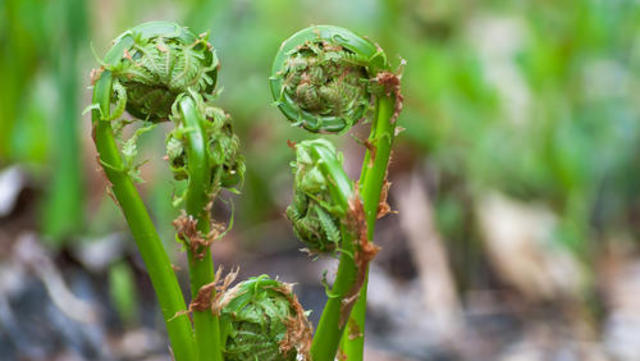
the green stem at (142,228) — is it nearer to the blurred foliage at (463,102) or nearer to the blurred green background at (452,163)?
the blurred green background at (452,163)

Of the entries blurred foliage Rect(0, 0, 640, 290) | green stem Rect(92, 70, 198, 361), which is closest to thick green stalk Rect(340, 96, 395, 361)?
green stem Rect(92, 70, 198, 361)

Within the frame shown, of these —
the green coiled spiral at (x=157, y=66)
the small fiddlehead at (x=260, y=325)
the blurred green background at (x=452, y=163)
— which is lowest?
the blurred green background at (x=452, y=163)

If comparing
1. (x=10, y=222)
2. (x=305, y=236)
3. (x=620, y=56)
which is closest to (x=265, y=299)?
(x=305, y=236)

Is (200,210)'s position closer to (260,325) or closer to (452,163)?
(260,325)

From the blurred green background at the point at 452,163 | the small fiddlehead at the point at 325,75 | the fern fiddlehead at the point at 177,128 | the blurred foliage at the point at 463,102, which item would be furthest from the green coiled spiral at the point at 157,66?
the blurred foliage at the point at 463,102

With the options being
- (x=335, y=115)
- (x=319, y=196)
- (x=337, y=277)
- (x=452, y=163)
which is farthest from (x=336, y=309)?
(x=452, y=163)

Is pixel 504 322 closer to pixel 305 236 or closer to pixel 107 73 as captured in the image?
pixel 305 236
